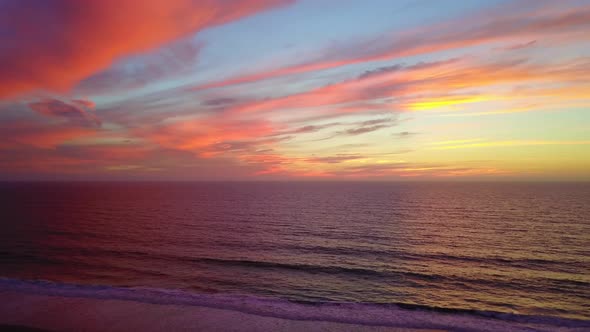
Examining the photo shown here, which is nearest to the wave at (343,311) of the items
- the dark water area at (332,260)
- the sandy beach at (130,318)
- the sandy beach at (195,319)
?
the sandy beach at (195,319)

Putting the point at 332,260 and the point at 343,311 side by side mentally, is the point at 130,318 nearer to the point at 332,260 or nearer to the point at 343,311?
the point at 343,311

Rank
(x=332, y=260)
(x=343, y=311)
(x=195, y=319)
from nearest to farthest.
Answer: (x=195, y=319), (x=343, y=311), (x=332, y=260)

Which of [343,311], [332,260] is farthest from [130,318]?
[332,260]

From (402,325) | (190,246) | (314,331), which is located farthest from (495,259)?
(190,246)

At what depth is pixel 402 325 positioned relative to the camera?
445 inches

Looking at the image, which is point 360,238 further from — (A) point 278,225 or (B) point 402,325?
(B) point 402,325

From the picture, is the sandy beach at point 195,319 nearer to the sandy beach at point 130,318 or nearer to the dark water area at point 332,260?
the sandy beach at point 130,318

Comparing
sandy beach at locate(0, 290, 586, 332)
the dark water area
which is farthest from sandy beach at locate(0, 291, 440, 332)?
the dark water area

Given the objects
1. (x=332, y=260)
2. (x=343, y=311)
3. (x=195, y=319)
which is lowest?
(x=332, y=260)

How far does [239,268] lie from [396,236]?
21.2 metres

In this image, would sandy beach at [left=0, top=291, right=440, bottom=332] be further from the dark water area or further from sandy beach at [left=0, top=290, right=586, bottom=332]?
the dark water area

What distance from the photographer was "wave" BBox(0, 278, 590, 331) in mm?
11578

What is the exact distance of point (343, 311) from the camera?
42.5 ft

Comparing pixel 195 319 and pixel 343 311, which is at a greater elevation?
pixel 195 319
